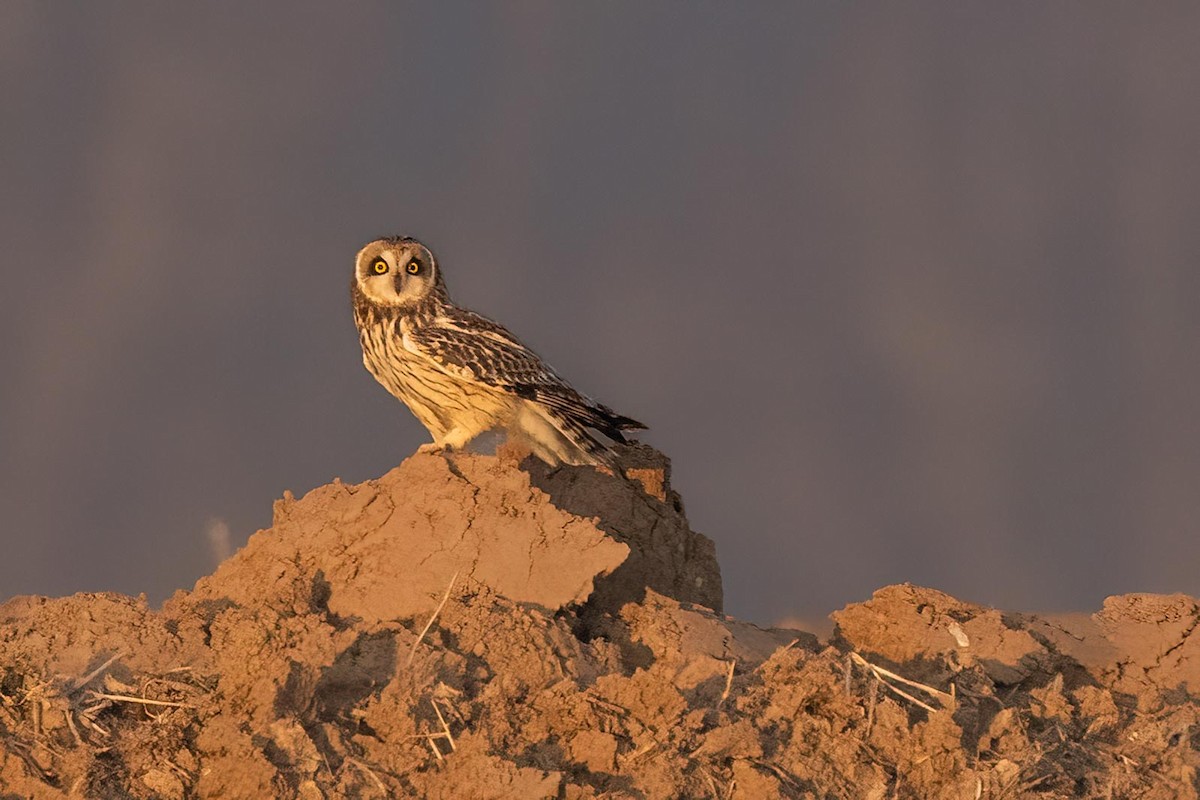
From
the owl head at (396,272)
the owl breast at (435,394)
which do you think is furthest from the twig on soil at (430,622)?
the owl head at (396,272)

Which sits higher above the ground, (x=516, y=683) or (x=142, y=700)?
(x=516, y=683)

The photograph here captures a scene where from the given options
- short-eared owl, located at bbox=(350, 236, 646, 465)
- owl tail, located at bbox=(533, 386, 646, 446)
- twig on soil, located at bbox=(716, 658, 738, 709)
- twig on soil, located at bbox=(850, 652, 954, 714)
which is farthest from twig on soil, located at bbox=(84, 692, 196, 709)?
owl tail, located at bbox=(533, 386, 646, 446)

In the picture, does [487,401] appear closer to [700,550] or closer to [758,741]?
[700,550]

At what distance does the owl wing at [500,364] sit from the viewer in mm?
11805

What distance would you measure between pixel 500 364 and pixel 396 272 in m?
1.12

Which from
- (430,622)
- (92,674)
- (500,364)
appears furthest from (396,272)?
(92,674)

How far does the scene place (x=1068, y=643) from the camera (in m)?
10.3

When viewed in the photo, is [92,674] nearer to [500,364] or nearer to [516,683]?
[516,683]

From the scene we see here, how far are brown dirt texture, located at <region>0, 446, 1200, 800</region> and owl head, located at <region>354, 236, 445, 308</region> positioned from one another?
2.69m

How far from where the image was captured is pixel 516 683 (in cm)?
825

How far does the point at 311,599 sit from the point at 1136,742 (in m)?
4.50

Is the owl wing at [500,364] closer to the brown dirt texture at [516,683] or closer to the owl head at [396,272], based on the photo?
the owl head at [396,272]

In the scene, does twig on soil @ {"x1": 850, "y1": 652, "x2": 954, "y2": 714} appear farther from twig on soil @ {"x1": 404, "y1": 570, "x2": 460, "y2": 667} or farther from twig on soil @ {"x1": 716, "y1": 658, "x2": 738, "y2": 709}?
twig on soil @ {"x1": 404, "y1": 570, "x2": 460, "y2": 667}

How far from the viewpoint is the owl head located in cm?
1243
